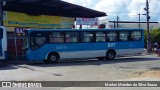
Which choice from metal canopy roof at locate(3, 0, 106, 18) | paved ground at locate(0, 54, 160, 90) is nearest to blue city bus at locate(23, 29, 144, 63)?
paved ground at locate(0, 54, 160, 90)

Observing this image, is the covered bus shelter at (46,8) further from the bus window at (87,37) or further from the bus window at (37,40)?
the bus window at (87,37)

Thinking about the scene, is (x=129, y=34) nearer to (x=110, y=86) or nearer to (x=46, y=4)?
(x=46, y=4)

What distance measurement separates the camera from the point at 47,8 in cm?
3678

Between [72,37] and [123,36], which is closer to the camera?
[72,37]

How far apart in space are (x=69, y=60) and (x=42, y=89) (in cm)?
1771

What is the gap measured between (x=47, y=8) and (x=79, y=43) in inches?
359

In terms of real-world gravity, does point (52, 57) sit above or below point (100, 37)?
below

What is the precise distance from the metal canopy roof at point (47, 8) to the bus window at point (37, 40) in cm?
612

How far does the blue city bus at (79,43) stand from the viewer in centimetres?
2706

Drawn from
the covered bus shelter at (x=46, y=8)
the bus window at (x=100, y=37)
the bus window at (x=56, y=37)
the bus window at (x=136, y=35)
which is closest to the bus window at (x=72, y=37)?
the bus window at (x=56, y=37)

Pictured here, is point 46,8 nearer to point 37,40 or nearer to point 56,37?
point 56,37

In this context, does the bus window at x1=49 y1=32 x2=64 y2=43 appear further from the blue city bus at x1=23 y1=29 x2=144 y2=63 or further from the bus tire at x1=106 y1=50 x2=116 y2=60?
the bus tire at x1=106 y1=50 x2=116 y2=60

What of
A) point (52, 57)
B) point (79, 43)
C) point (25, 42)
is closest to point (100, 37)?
point (79, 43)

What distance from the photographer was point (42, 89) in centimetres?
1336
